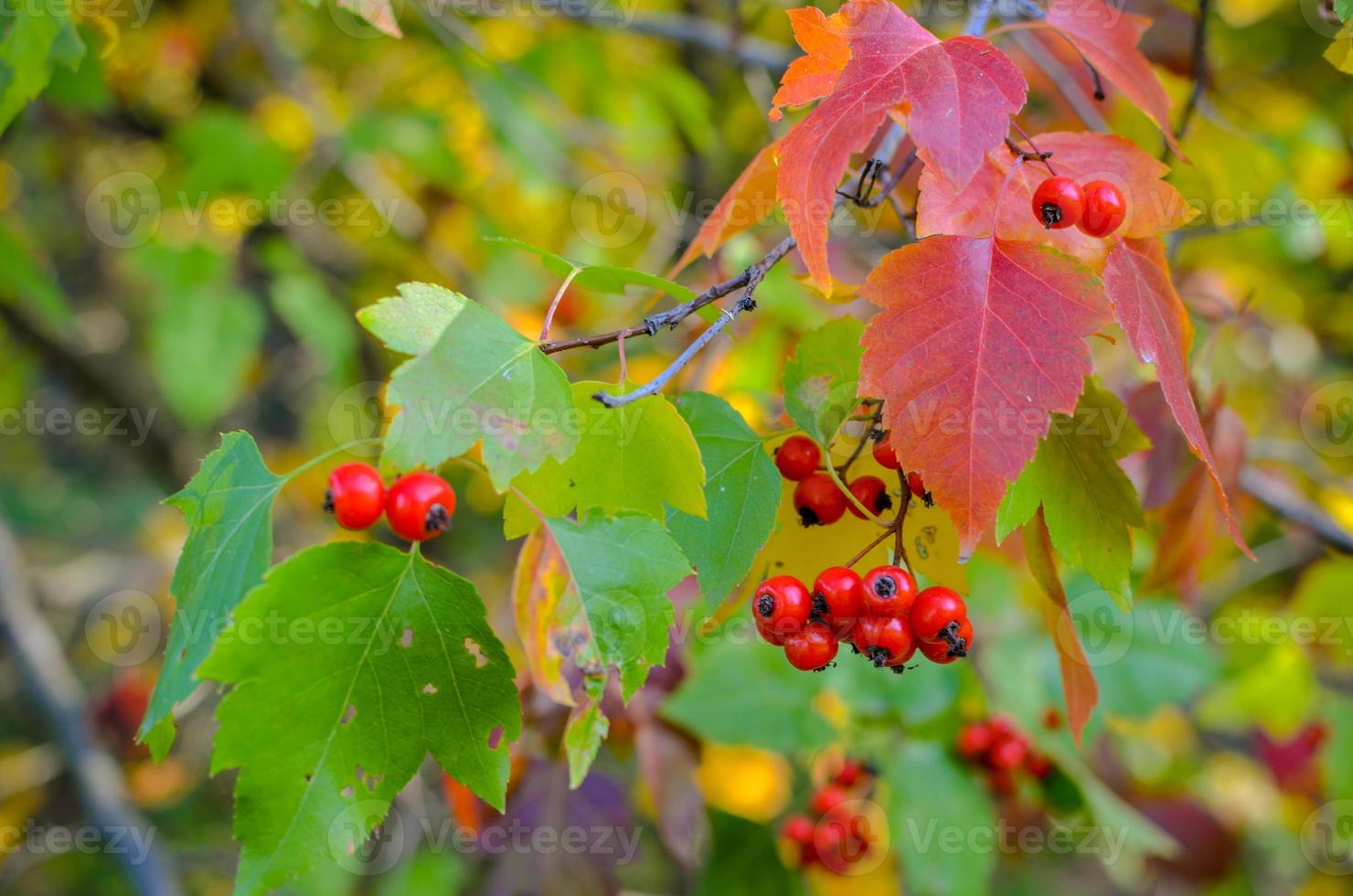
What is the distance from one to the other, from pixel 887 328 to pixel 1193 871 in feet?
10.6

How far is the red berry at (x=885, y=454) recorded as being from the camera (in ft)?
3.99

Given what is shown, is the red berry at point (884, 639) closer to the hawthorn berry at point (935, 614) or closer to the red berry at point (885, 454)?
the hawthorn berry at point (935, 614)

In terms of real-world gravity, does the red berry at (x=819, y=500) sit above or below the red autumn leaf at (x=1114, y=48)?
below

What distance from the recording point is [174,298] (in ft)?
11.4

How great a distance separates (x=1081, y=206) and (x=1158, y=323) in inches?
6.6

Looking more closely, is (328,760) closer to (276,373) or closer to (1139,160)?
(1139,160)

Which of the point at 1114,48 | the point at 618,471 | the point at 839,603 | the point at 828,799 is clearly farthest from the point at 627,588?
the point at 828,799

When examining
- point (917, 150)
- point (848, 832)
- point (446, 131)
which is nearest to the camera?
point (917, 150)

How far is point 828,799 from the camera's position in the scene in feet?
7.52

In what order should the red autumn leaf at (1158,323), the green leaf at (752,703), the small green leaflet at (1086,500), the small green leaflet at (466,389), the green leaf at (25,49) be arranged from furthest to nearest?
the green leaf at (752,703) → the green leaf at (25,49) → the small green leaflet at (1086,500) → the red autumn leaf at (1158,323) → the small green leaflet at (466,389)

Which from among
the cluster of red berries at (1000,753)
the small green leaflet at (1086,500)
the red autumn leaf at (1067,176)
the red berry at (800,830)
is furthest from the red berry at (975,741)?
the red autumn leaf at (1067,176)

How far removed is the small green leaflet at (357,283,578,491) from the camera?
3.22 feet

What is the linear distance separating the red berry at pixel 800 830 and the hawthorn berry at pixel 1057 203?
5.54ft

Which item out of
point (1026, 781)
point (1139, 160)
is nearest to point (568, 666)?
point (1139, 160)
